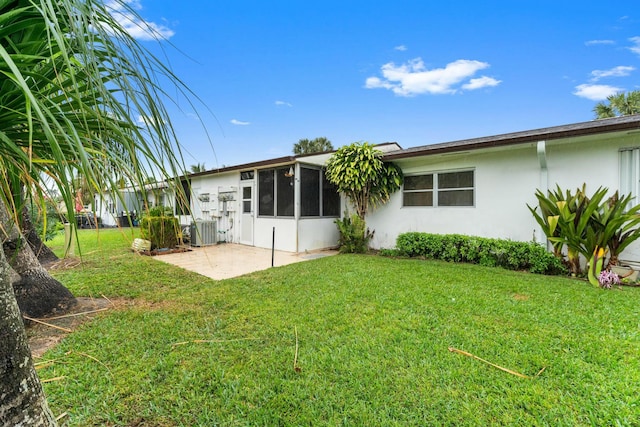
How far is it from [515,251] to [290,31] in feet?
28.3

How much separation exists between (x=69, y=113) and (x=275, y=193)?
26.8 ft

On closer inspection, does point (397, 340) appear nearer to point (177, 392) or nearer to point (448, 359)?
point (448, 359)

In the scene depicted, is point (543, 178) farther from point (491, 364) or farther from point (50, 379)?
point (50, 379)

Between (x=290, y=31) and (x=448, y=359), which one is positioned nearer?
(x=448, y=359)

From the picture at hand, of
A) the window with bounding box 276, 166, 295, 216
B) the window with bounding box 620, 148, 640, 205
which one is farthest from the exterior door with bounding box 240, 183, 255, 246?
the window with bounding box 620, 148, 640, 205

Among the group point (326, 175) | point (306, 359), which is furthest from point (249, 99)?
point (306, 359)

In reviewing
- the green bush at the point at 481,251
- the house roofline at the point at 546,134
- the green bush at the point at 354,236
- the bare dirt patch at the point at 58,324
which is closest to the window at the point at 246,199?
the green bush at the point at 354,236

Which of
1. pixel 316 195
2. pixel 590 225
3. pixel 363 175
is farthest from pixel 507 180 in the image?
pixel 316 195

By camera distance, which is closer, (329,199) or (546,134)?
(546,134)

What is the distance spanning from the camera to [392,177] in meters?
8.30

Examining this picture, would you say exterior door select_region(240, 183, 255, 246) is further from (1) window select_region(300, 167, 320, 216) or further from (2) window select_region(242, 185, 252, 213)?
(1) window select_region(300, 167, 320, 216)

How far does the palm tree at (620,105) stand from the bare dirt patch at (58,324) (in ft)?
72.3

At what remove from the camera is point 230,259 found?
762 centimetres

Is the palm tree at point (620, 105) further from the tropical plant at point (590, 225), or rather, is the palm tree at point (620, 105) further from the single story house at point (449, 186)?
the tropical plant at point (590, 225)
